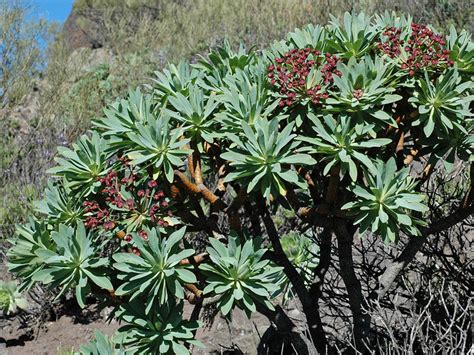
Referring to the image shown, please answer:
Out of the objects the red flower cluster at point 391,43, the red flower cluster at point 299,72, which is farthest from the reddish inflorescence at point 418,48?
the red flower cluster at point 299,72

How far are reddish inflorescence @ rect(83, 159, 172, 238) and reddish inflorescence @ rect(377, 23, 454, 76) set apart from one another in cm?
103

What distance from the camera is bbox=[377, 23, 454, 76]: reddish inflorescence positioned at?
2430 millimetres

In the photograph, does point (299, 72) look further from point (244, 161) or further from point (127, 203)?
point (127, 203)

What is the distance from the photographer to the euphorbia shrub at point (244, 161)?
2285 millimetres

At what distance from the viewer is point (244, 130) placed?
223 centimetres

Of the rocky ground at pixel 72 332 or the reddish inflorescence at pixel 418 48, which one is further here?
the rocky ground at pixel 72 332

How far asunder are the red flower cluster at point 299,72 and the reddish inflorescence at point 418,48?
24cm

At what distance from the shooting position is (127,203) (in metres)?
2.42

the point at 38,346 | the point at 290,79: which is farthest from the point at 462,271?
the point at 38,346

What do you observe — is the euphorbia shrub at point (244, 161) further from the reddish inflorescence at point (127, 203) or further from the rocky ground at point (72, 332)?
the rocky ground at point (72, 332)

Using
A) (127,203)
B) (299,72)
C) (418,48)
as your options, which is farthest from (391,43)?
(127,203)

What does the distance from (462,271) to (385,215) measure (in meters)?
1.32

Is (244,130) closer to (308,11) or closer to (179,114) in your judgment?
(179,114)

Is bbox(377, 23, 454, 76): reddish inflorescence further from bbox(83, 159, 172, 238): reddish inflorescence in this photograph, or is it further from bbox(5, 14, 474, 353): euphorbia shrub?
bbox(83, 159, 172, 238): reddish inflorescence
